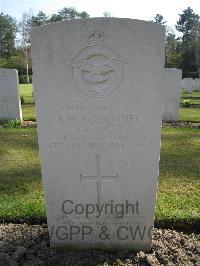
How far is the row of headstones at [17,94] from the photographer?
12.1m

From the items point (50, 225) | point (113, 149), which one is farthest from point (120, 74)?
point (50, 225)

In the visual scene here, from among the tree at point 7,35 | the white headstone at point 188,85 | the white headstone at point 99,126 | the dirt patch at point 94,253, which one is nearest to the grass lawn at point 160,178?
the dirt patch at point 94,253

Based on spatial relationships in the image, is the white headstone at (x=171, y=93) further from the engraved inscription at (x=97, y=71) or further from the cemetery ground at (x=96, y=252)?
the engraved inscription at (x=97, y=71)

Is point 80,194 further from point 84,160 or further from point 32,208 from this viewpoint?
point 32,208

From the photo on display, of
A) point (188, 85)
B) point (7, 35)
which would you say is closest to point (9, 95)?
point (188, 85)

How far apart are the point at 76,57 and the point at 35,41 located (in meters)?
0.39

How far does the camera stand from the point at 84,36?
11.1 ft

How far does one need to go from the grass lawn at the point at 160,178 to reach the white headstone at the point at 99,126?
816 mm

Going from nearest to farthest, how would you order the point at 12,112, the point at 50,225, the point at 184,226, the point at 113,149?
the point at 113,149, the point at 50,225, the point at 184,226, the point at 12,112

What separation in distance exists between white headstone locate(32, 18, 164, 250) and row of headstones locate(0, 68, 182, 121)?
8.58 m

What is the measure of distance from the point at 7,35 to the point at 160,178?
209ft

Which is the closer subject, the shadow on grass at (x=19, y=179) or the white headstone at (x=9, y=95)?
the shadow on grass at (x=19, y=179)

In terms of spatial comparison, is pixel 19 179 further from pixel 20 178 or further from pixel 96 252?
pixel 96 252

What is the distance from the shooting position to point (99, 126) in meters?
3.62
